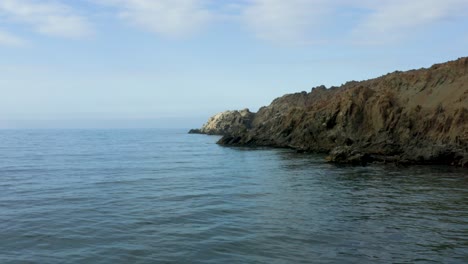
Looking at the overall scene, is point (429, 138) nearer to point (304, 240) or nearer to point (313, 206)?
point (313, 206)

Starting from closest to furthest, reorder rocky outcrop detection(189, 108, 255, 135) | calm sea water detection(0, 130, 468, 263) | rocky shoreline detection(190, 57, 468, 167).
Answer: calm sea water detection(0, 130, 468, 263) → rocky shoreline detection(190, 57, 468, 167) → rocky outcrop detection(189, 108, 255, 135)

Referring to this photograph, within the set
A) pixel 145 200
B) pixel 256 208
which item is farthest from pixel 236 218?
pixel 145 200

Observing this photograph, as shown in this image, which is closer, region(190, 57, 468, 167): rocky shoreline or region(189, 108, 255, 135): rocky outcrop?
region(190, 57, 468, 167): rocky shoreline

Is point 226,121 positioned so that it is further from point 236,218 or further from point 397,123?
point 236,218

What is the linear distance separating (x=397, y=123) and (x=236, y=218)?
33.1 meters

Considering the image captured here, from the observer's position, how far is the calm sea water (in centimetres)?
1309

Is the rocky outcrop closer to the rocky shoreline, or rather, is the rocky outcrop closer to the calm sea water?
the rocky shoreline

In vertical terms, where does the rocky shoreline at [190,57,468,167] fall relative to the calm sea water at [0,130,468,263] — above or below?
above

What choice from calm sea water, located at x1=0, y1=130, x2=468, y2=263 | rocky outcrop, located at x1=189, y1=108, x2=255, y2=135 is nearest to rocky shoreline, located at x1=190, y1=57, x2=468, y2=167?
calm sea water, located at x1=0, y1=130, x2=468, y2=263

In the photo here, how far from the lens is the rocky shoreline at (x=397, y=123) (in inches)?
1524

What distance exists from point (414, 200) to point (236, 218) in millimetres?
10258

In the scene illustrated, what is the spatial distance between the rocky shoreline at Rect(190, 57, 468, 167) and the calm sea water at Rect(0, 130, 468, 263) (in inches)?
283

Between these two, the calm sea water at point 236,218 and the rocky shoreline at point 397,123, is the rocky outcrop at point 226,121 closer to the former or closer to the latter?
the rocky shoreline at point 397,123

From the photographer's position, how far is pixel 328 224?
16750mm
